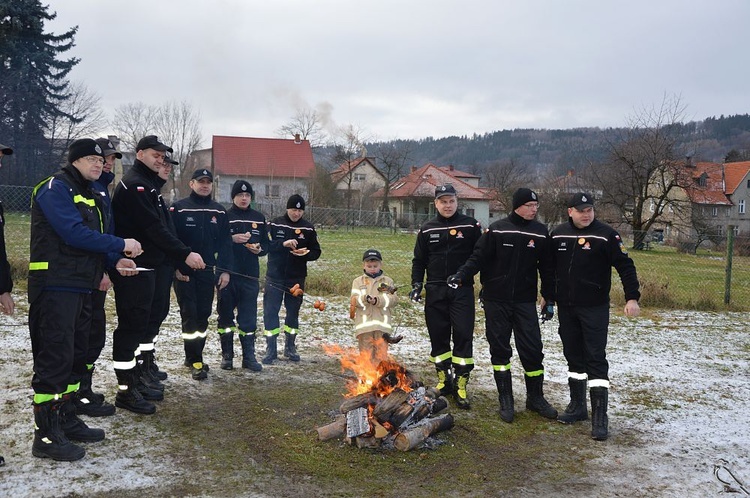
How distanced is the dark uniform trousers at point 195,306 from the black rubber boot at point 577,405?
3914 millimetres

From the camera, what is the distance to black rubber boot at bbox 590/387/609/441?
16.3 ft

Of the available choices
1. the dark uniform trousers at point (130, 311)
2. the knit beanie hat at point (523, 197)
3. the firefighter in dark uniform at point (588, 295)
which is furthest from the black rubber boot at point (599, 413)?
the dark uniform trousers at point (130, 311)

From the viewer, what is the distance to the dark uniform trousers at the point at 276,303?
23.3 ft

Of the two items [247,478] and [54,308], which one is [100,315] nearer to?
[54,308]

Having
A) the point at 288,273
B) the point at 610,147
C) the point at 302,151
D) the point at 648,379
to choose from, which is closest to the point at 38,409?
the point at 288,273

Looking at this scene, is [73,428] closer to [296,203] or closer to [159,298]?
[159,298]

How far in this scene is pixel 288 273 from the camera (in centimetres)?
719

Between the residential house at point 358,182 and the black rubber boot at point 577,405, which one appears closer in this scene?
the black rubber boot at point 577,405

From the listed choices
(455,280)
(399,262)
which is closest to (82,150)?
(455,280)

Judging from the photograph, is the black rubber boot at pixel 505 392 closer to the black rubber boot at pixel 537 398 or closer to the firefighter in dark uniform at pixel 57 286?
the black rubber boot at pixel 537 398

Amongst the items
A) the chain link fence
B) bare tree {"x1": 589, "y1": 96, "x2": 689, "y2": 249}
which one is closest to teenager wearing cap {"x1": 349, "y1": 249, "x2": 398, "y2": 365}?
the chain link fence

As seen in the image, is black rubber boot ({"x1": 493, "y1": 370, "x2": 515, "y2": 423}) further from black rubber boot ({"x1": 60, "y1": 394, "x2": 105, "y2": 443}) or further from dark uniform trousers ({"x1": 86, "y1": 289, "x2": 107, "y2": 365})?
dark uniform trousers ({"x1": 86, "y1": 289, "x2": 107, "y2": 365})

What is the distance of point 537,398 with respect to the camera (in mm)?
5570

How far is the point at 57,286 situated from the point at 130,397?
1.53 metres
